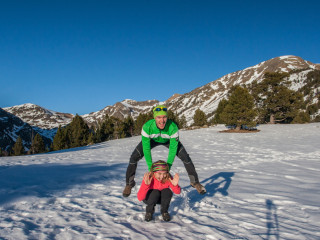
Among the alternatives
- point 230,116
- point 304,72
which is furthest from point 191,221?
point 304,72

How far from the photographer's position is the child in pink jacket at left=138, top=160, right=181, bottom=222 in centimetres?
403

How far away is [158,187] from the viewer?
4109 millimetres

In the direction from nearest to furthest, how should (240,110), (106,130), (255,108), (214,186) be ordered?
(214,186) < (240,110) < (255,108) < (106,130)

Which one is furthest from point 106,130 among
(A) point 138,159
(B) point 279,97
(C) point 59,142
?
(A) point 138,159

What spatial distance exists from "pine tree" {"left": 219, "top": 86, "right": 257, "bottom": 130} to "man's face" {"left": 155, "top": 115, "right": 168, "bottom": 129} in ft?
101

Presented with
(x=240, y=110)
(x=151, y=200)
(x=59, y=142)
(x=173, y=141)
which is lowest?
(x=59, y=142)

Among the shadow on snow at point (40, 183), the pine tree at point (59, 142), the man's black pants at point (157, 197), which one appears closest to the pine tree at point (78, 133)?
the pine tree at point (59, 142)

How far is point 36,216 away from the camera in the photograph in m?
4.17

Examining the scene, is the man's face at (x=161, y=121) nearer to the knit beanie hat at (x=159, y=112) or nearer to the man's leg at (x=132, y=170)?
the knit beanie hat at (x=159, y=112)

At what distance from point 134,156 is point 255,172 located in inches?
273

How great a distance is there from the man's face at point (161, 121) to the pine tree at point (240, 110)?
1213 inches

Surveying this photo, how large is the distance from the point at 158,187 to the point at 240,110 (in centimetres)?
3171

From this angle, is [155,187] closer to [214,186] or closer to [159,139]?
[159,139]

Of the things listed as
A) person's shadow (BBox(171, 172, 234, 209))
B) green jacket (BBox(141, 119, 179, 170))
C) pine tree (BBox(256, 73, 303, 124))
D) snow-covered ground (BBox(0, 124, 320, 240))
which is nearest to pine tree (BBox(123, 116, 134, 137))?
pine tree (BBox(256, 73, 303, 124))
